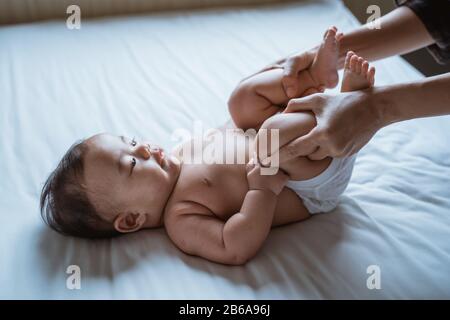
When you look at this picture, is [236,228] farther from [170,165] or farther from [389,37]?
[389,37]

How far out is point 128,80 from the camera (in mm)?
1539

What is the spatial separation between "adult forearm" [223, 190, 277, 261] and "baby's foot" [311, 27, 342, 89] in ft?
1.02

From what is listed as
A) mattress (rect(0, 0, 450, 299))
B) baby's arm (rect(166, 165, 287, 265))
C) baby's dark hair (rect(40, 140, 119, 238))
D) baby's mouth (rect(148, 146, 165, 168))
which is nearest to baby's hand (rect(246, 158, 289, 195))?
baby's arm (rect(166, 165, 287, 265))

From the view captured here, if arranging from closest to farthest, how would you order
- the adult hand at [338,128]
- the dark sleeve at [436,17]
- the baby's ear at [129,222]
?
the adult hand at [338,128] → the baby's ear at [129,222] → the dark sleeve at [436,17]

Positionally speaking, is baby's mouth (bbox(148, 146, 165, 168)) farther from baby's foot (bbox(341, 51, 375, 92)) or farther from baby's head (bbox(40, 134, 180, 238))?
baby's foot (bbox(341, 51, 375, 92))

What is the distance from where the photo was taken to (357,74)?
3.19 feet

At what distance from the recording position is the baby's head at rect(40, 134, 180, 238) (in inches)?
40.3

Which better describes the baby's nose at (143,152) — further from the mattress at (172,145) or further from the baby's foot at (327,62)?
the baby's foot at (327,62)

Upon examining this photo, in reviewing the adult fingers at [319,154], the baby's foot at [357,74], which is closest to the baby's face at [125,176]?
the adult fingers at [319,154]

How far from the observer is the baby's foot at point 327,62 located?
112 cm

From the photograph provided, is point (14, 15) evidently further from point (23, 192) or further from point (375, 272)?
point (375, 272)

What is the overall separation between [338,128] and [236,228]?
0.27 meters

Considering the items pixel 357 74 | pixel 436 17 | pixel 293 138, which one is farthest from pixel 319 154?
pixel 436 17

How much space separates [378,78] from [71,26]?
104 cm
